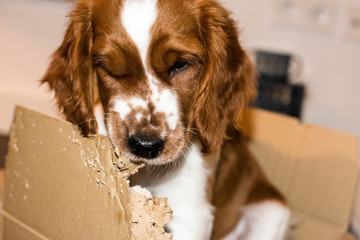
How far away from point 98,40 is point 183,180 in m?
0.72

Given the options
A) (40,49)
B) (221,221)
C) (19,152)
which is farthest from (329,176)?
(40,49)

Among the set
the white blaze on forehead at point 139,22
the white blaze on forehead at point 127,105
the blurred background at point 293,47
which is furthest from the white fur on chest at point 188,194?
the blurred background at point 293,47

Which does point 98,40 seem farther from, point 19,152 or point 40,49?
point 40,49

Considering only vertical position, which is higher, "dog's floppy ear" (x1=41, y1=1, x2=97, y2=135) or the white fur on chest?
"dog's floppy ear" (x1=41, y1=1, x2=97, y2=135)

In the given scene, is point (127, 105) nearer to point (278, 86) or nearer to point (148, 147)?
point (148, 147)

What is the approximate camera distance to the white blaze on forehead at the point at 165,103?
1.62 meters

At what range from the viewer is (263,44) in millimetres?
4445

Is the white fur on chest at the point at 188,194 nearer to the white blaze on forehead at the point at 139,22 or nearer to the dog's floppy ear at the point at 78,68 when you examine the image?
the dog's floppy ear at the point at 78,68

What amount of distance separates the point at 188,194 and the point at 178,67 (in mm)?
583

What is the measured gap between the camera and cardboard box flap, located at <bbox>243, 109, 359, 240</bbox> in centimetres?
238

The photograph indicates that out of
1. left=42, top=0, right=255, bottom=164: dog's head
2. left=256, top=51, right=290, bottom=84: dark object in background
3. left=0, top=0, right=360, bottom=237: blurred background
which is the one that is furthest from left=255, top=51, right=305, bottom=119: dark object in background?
left=42, top=0, right=255, bottom=164: dog's head

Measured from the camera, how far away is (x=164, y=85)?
1.66 m

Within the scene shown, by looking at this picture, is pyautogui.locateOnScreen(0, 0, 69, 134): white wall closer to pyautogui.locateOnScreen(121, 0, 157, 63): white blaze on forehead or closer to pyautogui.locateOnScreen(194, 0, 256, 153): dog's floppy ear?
pyautogui.locateOnScreen(194, 0, 256, 153): dog's floppy ear

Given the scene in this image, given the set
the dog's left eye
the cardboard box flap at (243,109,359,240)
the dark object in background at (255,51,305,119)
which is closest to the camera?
the dog's left eye
